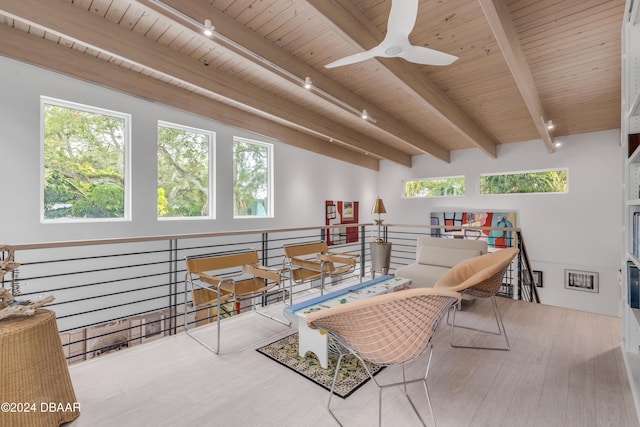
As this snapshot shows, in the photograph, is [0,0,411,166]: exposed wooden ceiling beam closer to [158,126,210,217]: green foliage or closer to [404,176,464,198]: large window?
[158,126,210,217]: green foliage

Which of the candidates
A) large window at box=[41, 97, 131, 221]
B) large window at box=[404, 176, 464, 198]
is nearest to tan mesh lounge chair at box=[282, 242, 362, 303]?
large window at box=[41, 97, 131, 221]

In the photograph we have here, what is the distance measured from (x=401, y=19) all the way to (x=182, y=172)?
13.6ft

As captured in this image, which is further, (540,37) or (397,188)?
(397,188)

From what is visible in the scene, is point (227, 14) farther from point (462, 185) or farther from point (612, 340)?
point (462, 185)

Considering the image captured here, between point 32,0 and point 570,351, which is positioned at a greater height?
point 32,0

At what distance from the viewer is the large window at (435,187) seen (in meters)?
7.07

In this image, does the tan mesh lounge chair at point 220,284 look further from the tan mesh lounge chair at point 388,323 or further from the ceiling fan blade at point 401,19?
the ceiling fan blade at point 401,19

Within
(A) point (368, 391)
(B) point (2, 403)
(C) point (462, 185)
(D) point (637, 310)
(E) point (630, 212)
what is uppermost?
(C) point (462, 185)

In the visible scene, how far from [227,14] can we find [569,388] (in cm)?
383

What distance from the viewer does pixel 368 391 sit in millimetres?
1923

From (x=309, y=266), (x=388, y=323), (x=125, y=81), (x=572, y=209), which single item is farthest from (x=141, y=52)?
(x=572, y=209)

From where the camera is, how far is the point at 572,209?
5652 mm

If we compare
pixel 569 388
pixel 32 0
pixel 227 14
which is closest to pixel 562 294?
pixel 569 388

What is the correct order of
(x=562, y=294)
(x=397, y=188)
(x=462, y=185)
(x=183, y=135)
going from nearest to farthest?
(x=183, y=135)
(x=562, y=294)
(x=462, y=185)
(x=397, y=188)
